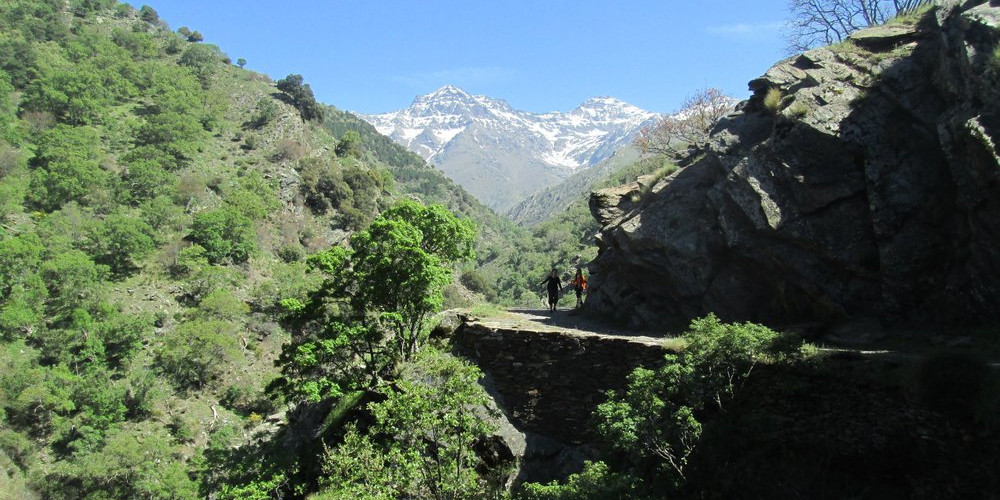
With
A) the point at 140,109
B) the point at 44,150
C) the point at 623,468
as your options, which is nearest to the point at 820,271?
the point at 623,468

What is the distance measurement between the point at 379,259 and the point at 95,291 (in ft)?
148

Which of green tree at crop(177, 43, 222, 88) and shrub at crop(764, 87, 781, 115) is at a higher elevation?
green tree at crop(177, 43, 222, 88)

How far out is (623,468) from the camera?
464 inches

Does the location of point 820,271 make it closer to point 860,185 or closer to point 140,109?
point 860,185

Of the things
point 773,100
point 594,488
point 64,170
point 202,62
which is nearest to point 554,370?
point 594,488

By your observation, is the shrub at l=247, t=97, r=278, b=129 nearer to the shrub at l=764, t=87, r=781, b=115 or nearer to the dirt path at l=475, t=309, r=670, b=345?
the dirt path at l=475, t=309, r=670, b=345

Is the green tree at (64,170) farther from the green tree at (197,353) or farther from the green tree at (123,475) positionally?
the green tree at (123,475)

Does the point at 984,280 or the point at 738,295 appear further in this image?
the point at 738,295

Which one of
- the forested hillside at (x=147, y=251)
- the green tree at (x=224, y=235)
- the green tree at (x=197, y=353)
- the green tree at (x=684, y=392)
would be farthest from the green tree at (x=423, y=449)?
the green tree at (x=224, y=235)

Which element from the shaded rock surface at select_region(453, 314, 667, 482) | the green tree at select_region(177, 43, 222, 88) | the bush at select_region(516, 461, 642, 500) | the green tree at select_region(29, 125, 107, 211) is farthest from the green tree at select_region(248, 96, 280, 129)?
the bush at select_region(516, 461, 642, 500)

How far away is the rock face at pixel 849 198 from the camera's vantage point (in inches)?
427

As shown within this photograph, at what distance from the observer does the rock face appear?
10844 mm

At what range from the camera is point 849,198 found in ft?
43.2

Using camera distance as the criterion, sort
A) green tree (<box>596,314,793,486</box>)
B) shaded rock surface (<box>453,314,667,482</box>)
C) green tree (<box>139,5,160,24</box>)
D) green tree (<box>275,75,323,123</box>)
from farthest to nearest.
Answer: green tree (<box>139,5,160,24</box>), green tree (<box>275,75,323,123</box>), shaded rock surface (<box>453,314,667,482</box>), green tree (<box>596,314,793,486</box>)
